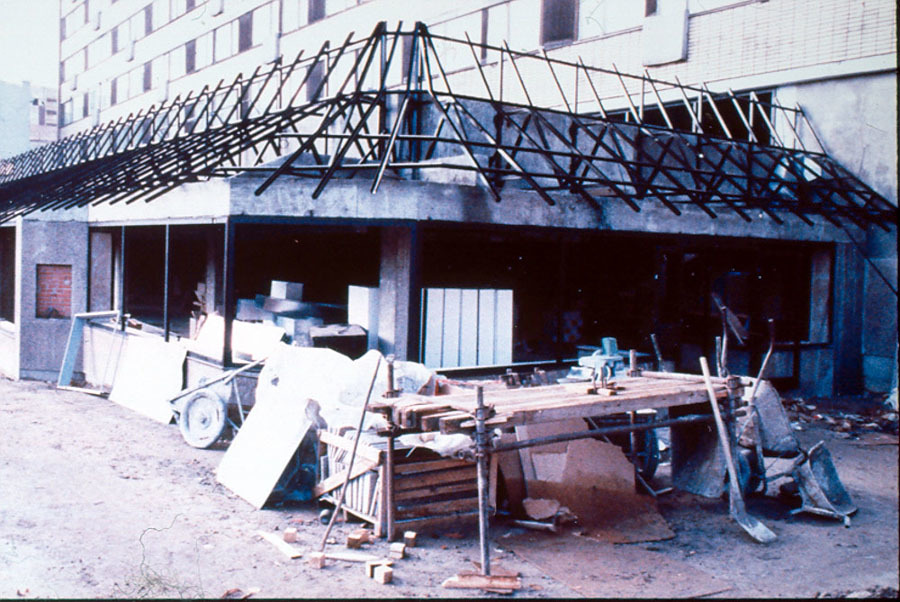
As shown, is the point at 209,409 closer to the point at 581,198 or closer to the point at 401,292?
the point at 401,292

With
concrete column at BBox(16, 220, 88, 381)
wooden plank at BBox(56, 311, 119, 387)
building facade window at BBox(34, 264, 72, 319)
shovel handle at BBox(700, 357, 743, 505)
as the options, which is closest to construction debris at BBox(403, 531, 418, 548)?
shovel handle at BBox(700, 357, 743, 505)

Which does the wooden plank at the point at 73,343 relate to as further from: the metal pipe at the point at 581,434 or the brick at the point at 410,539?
the metal pipe at the point at 581,434

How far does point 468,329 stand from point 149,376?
193 inches

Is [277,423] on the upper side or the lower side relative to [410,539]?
upper

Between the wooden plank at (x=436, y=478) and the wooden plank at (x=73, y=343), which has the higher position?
the wooden plank at (x=73, y=343)

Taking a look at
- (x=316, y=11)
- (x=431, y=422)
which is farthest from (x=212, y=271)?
(x=316, y=11)

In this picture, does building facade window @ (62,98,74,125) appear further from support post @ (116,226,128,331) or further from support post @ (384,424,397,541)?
support post @ (384,424,397,541)

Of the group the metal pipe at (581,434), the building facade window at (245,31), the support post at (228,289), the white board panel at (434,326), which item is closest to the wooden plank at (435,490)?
the metal pipe at (581,434)

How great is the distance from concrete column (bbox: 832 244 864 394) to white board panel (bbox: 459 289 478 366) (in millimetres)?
8056

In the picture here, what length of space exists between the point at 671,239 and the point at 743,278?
2713 mm

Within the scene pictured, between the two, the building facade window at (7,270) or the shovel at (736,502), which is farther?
the building facade window at (7,270)

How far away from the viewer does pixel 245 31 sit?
33156mm

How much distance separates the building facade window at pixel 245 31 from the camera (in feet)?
108

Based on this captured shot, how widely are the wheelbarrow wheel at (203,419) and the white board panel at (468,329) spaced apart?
10.1 ft
